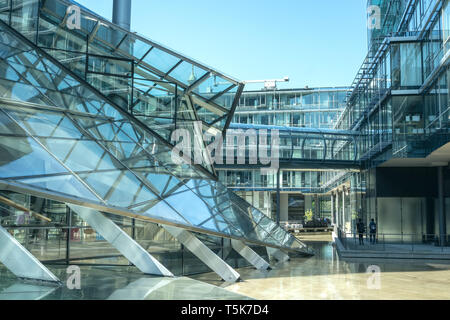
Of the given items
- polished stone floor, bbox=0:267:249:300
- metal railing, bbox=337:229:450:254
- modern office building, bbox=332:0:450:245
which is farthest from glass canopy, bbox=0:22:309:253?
modern office building, bbox=332:0:450:245

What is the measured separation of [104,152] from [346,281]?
8.50 m

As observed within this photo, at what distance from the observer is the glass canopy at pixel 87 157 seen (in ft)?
26.7

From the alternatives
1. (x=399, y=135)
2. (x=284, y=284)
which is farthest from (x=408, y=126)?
(x=284, y=284)

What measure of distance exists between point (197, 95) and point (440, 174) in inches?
596

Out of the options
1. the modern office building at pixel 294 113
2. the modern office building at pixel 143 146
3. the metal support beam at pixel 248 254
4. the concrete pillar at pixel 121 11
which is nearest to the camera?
the modern office building at pixel 143 146

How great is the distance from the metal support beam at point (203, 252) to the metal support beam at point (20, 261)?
5.70 metres

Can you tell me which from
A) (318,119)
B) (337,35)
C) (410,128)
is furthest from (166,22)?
(318,119)

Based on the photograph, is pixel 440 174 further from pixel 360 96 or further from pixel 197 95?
pixel 197 95

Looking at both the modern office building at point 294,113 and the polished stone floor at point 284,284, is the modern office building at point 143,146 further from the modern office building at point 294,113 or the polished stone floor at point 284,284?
the modern office building at point 294,113

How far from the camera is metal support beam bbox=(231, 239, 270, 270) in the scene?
16.5 metres

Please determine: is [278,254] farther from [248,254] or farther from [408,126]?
[408,126]

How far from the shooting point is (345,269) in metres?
17.3

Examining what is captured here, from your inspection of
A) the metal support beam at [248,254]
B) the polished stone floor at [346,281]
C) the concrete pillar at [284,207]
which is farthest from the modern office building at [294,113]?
the metal support beam at [248,254]

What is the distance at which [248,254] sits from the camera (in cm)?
1659
